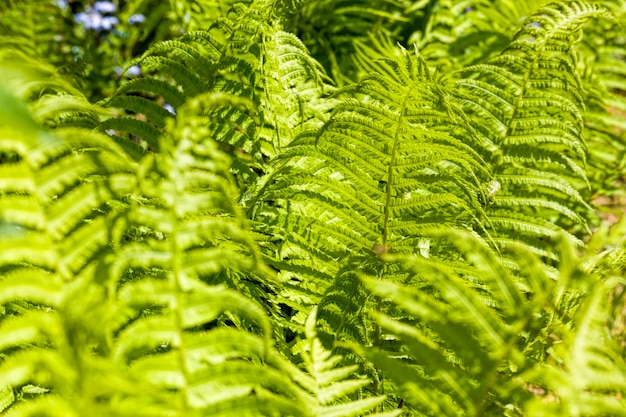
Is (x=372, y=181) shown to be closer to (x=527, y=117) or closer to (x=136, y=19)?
(x=527, y=117)

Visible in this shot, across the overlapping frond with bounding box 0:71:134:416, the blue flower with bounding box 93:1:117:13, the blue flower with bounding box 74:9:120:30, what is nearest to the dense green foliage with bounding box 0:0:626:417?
the overlapping frond with bounding box 0:71:134:416

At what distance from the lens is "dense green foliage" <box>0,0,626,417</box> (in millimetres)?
584

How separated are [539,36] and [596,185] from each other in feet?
2.42

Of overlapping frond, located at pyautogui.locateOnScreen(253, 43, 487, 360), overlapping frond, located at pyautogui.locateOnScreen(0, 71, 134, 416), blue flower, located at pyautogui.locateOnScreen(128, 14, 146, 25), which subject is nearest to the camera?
overlapping frond, located at pyautogui.locateOnScreen(0, 71, 134, 416)

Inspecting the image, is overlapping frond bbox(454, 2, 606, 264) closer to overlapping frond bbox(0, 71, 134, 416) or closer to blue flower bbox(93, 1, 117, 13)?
overlapping frond bbox(0, 71, 134, 416)

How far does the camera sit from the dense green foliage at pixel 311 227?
584 millimetres

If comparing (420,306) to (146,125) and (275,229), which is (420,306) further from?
(146,125)

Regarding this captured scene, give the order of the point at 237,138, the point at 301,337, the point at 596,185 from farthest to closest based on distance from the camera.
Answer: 1. the point at 596,185
2. the point at 237,138
3. the point at 301,337

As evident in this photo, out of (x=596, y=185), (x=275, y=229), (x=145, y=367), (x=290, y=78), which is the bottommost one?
(x=145, y=367)

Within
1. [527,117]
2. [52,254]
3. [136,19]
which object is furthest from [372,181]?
[136,19]

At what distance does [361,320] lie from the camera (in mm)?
1091

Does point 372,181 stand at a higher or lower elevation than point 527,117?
lower

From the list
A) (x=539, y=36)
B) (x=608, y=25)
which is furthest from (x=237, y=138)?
(x=608, y=25)

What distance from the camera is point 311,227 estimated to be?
1.14 meters
